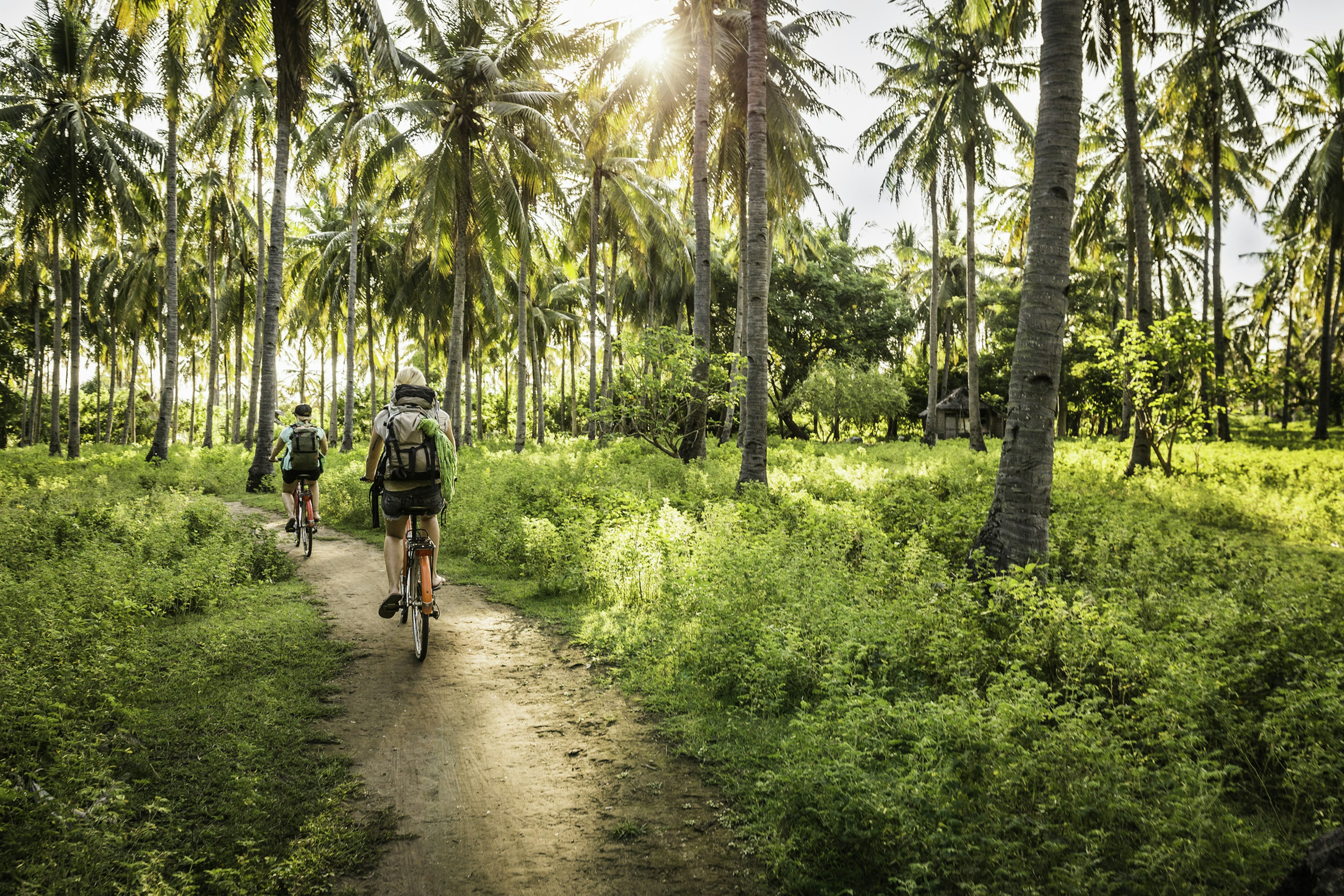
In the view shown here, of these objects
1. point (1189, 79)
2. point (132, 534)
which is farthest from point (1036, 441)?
point (1189, 79)

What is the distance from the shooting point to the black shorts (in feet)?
17.6

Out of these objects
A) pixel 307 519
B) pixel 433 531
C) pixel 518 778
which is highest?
pixel 433 531

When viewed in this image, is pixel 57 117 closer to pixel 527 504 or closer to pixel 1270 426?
pixel 527 504

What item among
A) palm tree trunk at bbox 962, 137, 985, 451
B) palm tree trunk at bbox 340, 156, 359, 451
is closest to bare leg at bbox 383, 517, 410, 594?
palm tree trunk at bbox 340, 156, 359, 451

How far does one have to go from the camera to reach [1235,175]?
26.4m

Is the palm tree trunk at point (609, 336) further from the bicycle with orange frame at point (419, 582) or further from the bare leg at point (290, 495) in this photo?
the bicycle with orange frame at point (419, 582)

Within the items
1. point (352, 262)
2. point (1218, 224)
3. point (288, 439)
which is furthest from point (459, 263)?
point (1218, 224)

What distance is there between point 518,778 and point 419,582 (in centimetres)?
222

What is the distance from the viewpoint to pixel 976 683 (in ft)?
13.2

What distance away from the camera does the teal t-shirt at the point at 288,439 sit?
8719mm

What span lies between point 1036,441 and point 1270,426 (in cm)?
4661

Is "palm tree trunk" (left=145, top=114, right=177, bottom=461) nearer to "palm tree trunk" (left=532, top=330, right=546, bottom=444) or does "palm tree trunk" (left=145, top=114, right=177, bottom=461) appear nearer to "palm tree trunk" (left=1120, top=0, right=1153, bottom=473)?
"palm tree trunk" (left=532, top=330, right=546, bottom=444)

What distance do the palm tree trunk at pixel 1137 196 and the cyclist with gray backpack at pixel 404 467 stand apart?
1428 cm

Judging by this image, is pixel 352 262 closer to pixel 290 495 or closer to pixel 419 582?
pixel 290 495
